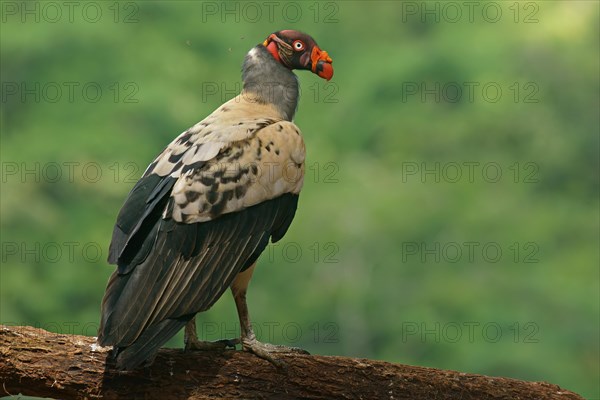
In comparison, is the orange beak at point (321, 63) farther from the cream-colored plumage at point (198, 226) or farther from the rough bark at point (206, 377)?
the rough bark at point (206, 377)

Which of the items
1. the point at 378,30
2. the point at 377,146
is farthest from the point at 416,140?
the point at 378,30

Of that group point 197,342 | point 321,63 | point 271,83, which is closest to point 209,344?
point 197,342

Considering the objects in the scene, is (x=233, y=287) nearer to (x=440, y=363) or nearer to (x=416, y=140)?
(x=440, y=363)

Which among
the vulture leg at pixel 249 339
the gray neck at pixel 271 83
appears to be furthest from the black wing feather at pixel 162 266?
the gray neck at pixel 271 83

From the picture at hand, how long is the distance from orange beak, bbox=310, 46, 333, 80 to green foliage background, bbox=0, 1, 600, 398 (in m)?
5.40

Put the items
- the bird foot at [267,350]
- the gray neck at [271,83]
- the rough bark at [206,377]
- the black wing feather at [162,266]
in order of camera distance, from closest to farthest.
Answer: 1. the black wing feather at [162,266]
2. the rough bark at [206,377]
3. the bird foot at [267,350]
4. the gray neck at [271,83]

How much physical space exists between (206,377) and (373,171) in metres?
7.13

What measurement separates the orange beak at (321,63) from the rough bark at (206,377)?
1.36 m

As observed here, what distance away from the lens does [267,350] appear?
12.2 ft

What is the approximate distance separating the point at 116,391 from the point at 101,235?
6.15 metres

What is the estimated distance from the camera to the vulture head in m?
4.27

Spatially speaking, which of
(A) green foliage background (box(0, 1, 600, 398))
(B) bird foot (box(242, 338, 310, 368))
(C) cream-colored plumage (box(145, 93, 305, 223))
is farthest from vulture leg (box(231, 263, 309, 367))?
(A) green foliage background (box(0, 1, 600, 398))

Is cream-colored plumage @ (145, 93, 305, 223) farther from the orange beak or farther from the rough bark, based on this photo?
the rough bark

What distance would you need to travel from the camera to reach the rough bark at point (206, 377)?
11.7ft
